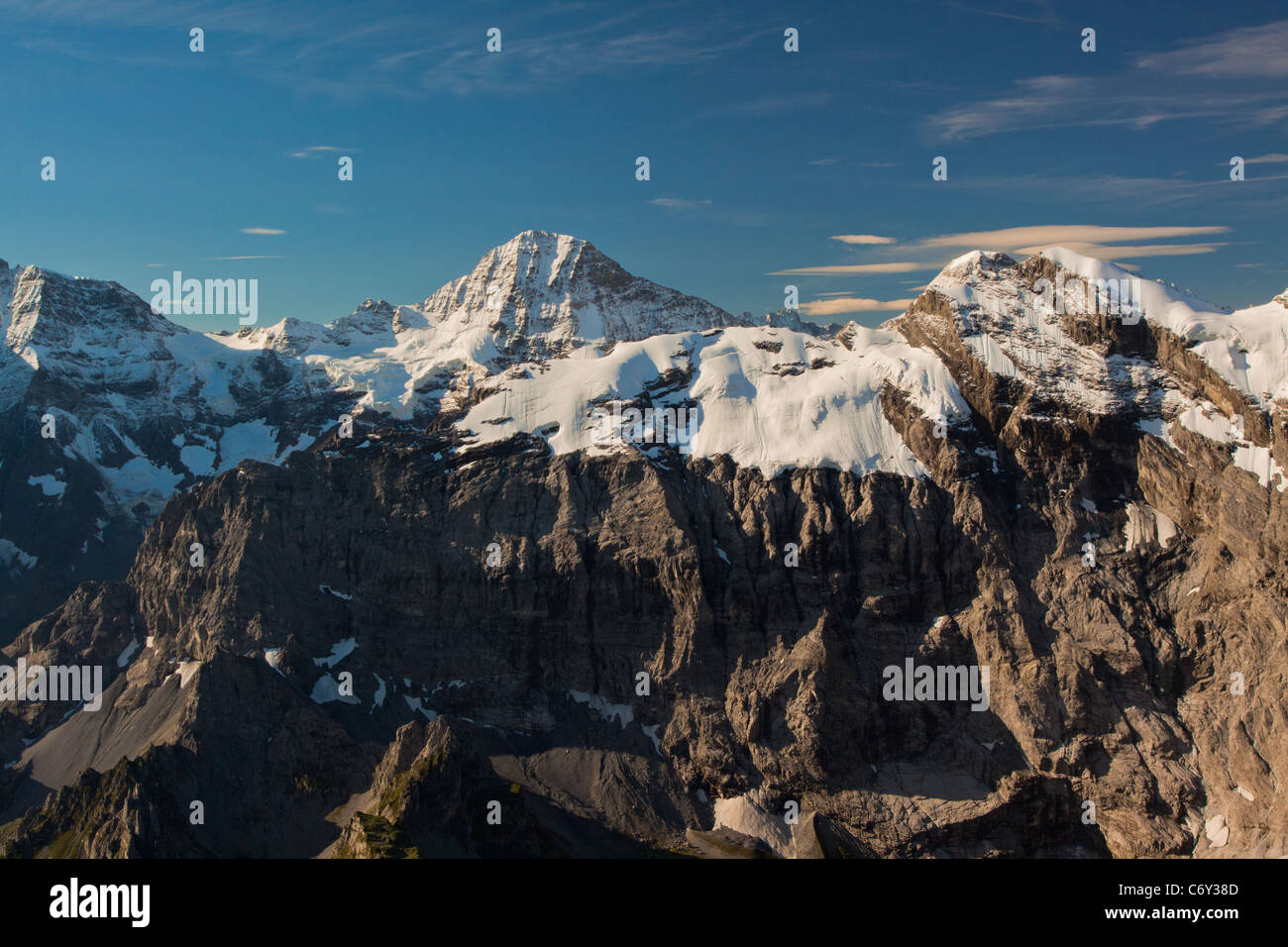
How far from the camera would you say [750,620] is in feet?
499

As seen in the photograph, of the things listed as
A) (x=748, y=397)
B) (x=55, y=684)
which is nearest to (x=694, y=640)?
(x=748, y=397)

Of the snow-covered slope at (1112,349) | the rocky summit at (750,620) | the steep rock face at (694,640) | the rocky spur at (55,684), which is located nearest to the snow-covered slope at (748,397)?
the rocky summit at (750,620)

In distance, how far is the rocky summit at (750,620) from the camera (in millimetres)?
126875

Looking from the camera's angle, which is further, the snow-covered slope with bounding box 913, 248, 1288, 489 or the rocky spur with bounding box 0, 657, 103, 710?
the rocky spur with bounding box 0, 657, 103, 710

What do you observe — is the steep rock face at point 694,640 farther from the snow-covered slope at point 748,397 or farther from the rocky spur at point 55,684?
the rocky spur at point 55,684

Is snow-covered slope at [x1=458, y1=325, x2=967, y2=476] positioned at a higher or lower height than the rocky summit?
higher

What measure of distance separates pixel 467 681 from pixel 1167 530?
334ft

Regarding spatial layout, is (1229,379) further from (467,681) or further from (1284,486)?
(467,681)

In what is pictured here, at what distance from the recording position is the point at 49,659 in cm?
16038

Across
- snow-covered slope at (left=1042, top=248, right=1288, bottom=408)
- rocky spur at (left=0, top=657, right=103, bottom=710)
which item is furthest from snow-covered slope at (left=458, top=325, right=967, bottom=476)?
rocky spur at (left=0, top=657, right=103, bottom=710)

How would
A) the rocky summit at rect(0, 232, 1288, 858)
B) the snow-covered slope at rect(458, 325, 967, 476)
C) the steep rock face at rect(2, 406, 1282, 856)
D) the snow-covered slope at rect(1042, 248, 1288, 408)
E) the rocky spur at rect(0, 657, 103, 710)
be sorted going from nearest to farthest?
the rocky summit at rect(0, 232, 1288, 858)
the steep rock face at rect(2, 406, 1282, 856)
the snow-covered slope at rect(1042, 248, 1288, 408)
the rocky spur at rect(0, 657, 103, 710)
the snow-covered slope at rect(458, 325, 967, 476)

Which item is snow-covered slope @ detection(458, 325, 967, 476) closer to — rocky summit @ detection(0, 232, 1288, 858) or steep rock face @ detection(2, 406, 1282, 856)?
rocky summit @ detection(0, 232, 1288, 858)

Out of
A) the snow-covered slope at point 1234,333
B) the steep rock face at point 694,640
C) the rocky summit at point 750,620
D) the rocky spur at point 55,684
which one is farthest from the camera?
the rocky spur at point 55,684

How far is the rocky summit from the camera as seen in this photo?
127 metres
